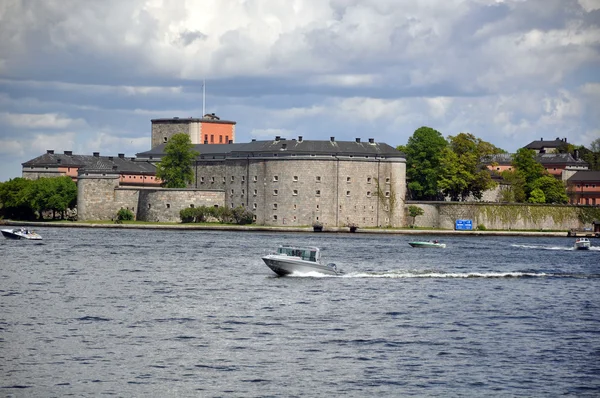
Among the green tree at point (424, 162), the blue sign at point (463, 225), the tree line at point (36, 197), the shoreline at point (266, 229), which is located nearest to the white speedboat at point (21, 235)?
the shoreline at point (266, 229)

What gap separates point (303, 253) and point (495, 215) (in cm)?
6673

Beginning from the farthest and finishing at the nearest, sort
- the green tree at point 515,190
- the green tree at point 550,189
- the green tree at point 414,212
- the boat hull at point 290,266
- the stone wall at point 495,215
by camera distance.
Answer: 1. the green tree at point 550,189
2. the green tree at point 515,190
3. the stone wall at point 495,215
4. the green tree at point 414,212
5. the boat hull at point 290,266

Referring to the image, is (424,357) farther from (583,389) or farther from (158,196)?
(158,196)

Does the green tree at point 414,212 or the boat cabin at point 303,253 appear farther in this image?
the green tree at point 414,212

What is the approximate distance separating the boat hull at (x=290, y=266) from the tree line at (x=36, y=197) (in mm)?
65723

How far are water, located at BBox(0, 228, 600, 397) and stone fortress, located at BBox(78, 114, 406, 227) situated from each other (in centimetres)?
4768

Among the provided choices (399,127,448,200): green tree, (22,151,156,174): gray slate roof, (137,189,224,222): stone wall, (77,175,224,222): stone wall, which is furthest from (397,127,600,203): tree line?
(22,151,156,174): gray slate roof

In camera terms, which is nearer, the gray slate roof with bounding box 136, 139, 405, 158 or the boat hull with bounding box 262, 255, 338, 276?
the boat hull with bounding box 262, 255, 338, 276

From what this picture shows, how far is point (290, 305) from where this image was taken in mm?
43531

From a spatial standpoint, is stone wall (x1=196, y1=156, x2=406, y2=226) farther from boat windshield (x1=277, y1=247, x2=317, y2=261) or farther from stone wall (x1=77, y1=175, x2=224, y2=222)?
boat windshield (x1=277, y1=247, x2=317, y2=261)

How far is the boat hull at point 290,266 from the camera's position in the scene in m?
54.0

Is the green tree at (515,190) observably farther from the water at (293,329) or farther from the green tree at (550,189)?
the water at (293,329)

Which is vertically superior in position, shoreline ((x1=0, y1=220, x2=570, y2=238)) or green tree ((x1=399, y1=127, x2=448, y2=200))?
green tree ((x1=399, y1=127, x2=448, y2=200))

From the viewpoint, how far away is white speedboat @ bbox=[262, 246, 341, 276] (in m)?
54.0
